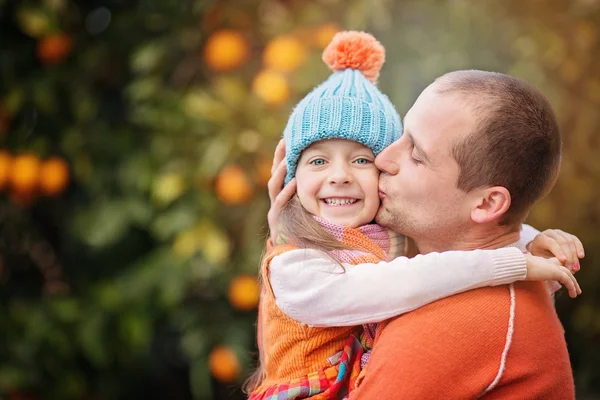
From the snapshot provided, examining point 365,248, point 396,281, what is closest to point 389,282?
point 396,281

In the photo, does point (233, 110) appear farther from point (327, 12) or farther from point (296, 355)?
point (296, 355)

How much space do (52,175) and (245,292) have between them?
1.00 m

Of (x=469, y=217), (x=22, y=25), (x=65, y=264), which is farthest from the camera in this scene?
(x=65, y=264)

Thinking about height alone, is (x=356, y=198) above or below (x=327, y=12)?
below

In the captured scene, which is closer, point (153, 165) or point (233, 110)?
point (233, 110)

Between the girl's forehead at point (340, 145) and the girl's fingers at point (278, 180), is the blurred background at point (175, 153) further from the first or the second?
the girl's forehead at point (340, 145)

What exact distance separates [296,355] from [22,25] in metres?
2.36

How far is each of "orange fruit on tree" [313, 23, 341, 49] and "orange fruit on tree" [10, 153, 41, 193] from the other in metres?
1.31

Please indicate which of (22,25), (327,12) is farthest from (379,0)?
(22,25)

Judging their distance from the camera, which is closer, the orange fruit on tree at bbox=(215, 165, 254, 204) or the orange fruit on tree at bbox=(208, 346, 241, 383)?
the orange fruit on tree at bbox=(215, 165, 254, 204)

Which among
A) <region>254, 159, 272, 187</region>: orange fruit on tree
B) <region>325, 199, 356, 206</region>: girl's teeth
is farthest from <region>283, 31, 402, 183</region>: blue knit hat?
<region>254, 159, 272, 187</region>: orange fruit on tree

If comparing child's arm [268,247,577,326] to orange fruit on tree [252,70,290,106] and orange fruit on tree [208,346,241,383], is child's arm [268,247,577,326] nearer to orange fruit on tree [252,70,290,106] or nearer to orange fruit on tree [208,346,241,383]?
orange fruit on tree [252,70,290,106]

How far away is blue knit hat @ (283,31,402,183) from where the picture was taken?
1679mm

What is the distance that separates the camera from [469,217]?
64.0 inches
